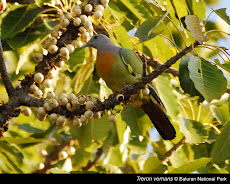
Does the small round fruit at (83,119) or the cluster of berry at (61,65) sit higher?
the cluster of berry at (61,65)

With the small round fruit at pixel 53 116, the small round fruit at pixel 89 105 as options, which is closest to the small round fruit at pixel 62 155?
the small round fruit at pixel 53 116

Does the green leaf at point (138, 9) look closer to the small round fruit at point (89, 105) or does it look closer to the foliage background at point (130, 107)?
the foliage background at point (130, 107)

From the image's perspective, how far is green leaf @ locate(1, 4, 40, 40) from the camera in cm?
277

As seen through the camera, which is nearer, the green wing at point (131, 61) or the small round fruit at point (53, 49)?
the small round fruit at point (53, 49)

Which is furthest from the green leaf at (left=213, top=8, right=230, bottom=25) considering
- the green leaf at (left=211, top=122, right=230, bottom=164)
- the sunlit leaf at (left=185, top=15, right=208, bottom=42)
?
the green leaf at (left=211, top=122, right=230, bottom=164)

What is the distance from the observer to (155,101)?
9.20ft

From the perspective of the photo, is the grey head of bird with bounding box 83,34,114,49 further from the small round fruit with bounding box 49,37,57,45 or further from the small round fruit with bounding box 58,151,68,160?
the small round fruit with bounding box 58,151,68,160

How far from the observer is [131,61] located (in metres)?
2.68

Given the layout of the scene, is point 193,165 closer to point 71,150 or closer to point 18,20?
point 18,20

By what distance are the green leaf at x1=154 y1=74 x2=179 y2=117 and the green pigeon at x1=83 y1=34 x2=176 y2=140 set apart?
0.07 metres

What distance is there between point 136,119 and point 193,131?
0.51 meters

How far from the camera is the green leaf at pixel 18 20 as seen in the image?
2768mm

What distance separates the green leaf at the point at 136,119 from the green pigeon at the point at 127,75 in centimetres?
22
